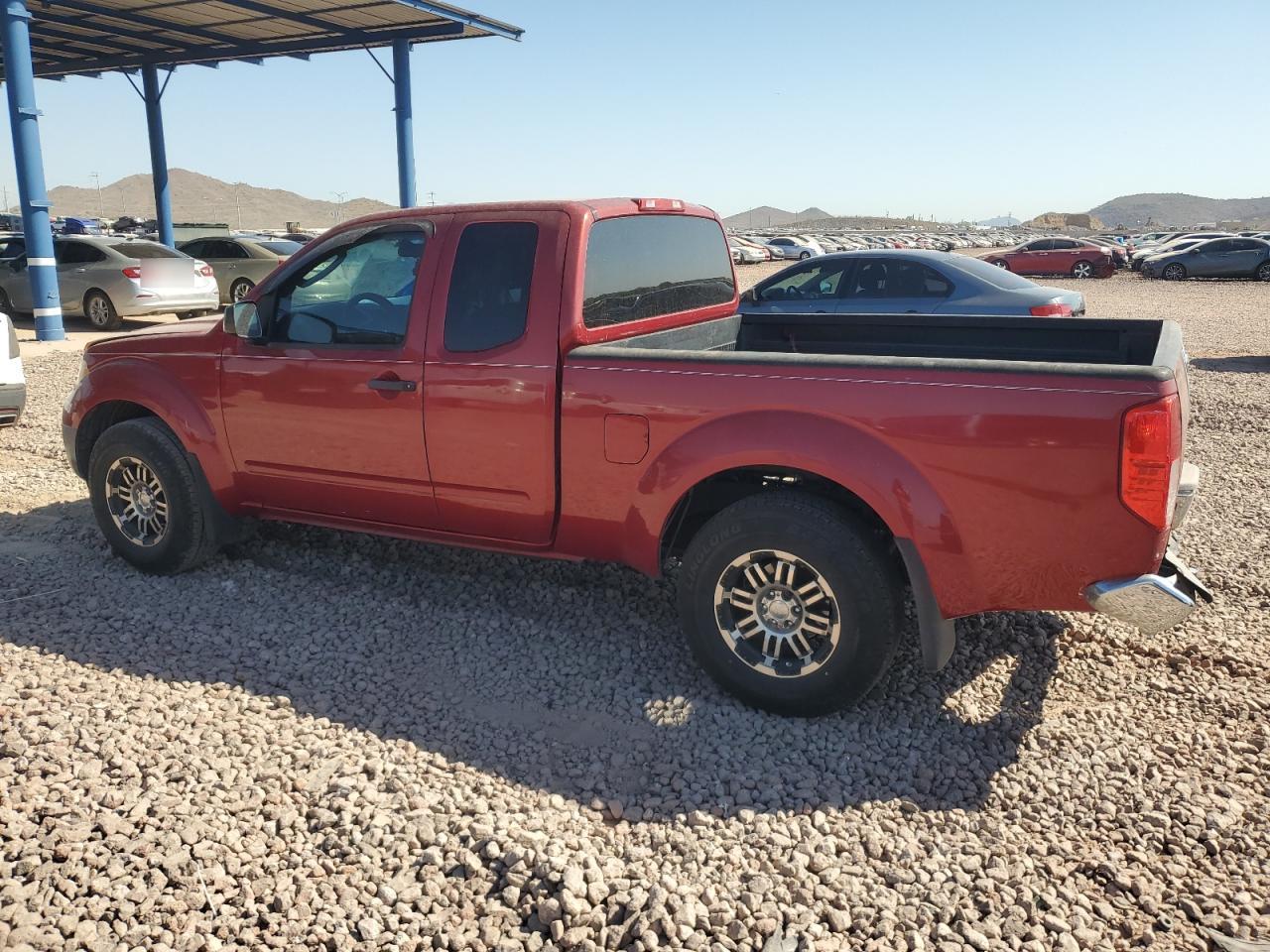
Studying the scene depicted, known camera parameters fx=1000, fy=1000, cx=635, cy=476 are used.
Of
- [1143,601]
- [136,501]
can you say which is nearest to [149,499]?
[136,501]

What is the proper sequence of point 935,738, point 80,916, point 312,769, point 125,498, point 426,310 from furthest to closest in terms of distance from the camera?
point 125,498, point 426,310, point 935,738, point 312,769, point 80,916

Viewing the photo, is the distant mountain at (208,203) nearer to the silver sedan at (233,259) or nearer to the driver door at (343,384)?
the silver sedan at (233,259)

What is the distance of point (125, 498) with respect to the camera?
17.5ft

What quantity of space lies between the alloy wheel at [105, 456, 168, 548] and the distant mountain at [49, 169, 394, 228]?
115m

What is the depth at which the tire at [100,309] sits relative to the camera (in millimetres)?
15641

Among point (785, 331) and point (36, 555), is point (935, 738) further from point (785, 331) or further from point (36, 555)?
point (36, 555)

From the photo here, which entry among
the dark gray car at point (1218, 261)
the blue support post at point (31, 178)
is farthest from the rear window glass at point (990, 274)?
the dark gray car at point (1218, 261)

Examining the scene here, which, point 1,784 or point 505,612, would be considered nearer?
point 1,784

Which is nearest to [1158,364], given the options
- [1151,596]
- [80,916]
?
[1151,596]

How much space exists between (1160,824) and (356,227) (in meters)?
4.05

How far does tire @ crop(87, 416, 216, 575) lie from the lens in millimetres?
5105

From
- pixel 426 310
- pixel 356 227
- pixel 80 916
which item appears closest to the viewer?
pixel 80 916

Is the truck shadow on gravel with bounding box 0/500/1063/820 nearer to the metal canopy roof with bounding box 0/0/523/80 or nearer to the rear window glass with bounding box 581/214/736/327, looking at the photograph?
the rear window glass with bounding box 581/214/736/327

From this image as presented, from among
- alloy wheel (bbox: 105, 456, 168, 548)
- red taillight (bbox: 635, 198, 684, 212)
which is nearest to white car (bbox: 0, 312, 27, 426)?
alloy wheel (bbox: 105, 456, 168, 548)
